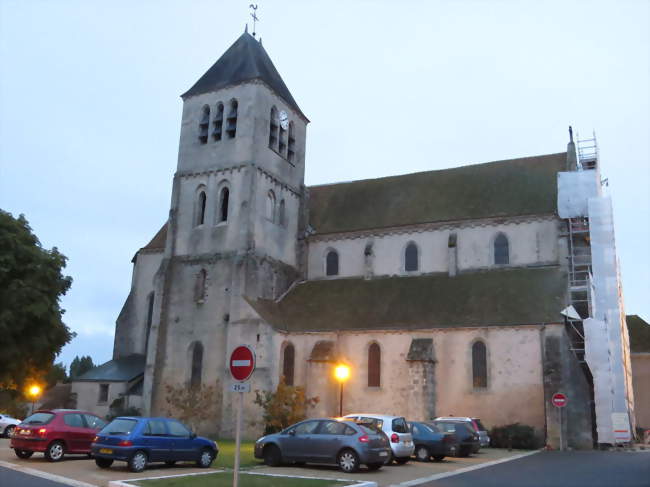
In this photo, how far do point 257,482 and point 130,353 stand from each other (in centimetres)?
2699

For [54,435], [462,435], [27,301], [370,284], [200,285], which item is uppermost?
[370,284]

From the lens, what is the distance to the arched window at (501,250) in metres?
33.8

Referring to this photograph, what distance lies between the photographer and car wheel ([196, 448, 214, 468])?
17.8 metres

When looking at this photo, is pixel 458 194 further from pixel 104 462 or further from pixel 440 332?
pixel 104 462

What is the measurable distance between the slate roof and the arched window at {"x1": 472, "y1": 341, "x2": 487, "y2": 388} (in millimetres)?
18891

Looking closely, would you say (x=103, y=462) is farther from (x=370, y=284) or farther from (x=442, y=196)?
(x=442, y=196)

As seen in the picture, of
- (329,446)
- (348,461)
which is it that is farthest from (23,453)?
(348,461)

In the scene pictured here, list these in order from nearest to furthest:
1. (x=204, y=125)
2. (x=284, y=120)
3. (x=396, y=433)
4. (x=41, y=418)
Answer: (x=41, y=418)
(x=396, y=433)
(x=204, y=125)
(x=284, y=120)

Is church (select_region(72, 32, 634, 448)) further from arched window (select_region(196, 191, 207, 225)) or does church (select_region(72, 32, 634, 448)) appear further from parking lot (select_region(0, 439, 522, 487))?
parking lot (select_region(0, 439, 522, 487))

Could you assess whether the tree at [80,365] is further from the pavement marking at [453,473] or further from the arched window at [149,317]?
the pavement marking at [453,473]

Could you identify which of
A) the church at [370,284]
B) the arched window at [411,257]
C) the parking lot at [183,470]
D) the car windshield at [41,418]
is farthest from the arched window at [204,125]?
the car windshield at [41,418]

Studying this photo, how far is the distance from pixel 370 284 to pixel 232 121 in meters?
12.1

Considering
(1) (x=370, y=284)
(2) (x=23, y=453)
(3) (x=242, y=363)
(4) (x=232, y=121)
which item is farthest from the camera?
(4) (x=232, y=121)

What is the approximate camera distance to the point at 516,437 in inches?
1059
